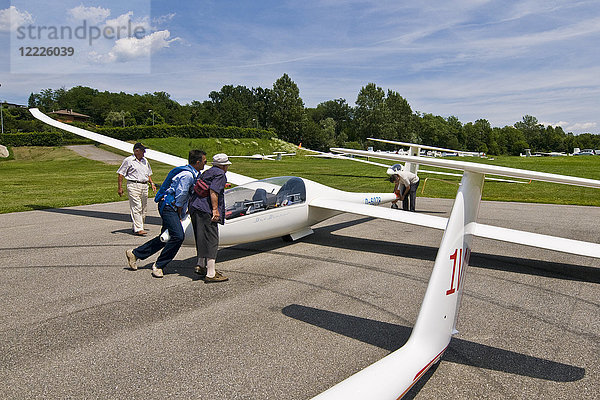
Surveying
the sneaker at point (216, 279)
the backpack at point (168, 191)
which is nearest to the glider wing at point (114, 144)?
the backpack at point (168, 191)

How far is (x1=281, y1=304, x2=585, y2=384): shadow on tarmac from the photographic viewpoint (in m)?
4.17

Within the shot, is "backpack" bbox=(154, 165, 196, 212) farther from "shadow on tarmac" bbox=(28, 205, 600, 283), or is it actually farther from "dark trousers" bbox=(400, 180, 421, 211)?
"dark trousers" bbox=(400, 180, 421, 211)

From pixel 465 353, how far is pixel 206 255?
157 inches

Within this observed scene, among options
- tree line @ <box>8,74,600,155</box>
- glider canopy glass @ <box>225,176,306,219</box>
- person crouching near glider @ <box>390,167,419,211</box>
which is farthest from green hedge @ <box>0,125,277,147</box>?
glider canopy glass @ <box>225,176,306,219</box>

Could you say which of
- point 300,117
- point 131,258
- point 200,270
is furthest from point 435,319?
point 300,117

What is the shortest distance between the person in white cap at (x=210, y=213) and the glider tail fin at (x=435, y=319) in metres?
3.80

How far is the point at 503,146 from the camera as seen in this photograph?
143m

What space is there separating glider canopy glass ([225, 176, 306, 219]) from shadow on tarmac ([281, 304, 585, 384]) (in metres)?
2.82

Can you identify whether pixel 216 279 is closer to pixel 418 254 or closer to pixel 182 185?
pixel 182 185

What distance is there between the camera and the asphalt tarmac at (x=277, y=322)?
12.8ft

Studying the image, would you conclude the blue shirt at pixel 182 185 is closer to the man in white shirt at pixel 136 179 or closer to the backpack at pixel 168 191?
the backpack at pixel 168 191

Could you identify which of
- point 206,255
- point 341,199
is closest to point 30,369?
point 206,255

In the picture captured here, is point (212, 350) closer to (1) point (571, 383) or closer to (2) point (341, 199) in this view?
(1) point (571, 383)

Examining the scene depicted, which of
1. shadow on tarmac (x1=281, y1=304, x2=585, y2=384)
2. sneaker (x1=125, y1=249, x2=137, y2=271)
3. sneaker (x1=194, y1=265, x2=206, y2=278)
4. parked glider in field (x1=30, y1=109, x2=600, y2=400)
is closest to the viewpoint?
parked glider in field (x1=30, y1=109, x2=600, y2=400)
